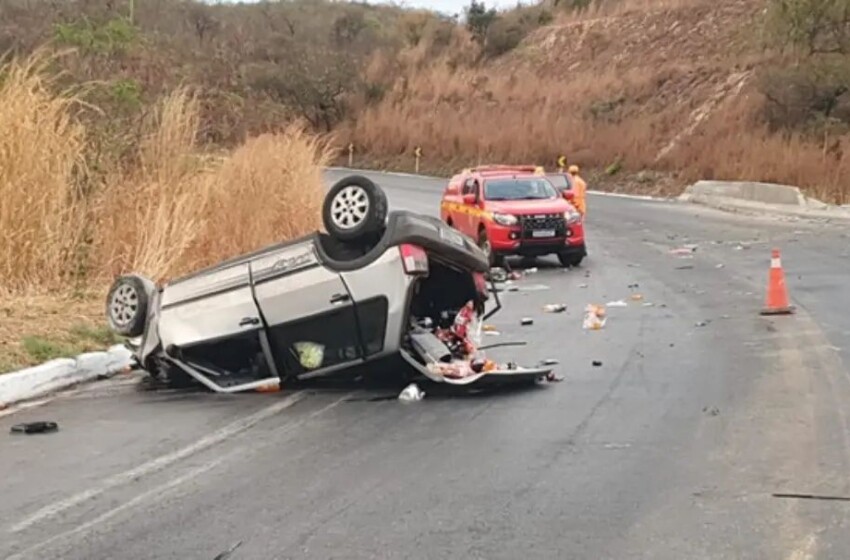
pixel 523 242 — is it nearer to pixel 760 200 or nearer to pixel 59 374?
pixel 59 374

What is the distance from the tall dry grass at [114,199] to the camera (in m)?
14.5

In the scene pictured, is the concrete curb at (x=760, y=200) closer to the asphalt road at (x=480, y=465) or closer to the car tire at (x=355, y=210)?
the asphalt road at (x=480, y=465)

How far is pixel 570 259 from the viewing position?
76.6ft

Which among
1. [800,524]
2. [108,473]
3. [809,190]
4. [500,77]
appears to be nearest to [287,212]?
[108,473]

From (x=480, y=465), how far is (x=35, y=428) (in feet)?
11.0

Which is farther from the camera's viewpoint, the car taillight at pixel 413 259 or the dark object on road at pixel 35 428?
the car taillight at pixel 413 259

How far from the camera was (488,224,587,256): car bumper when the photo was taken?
2284 centimetres

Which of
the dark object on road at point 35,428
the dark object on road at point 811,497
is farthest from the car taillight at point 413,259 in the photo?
the dark object on road at point 811,497

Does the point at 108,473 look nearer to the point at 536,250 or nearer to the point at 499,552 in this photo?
the point at 499,552

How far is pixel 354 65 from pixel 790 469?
68535mm

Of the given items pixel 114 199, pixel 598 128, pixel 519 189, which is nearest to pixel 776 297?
pixel 114 199

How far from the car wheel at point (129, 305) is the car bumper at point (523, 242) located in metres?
12.5

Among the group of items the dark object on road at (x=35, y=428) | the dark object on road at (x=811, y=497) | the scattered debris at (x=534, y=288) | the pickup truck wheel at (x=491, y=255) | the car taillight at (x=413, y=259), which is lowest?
the dark object on road at (x=811, y=497)

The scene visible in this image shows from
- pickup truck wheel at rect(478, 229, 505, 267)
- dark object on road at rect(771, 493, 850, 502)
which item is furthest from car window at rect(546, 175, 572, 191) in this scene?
dark object on road at rect(771, 493, 850, 502)
